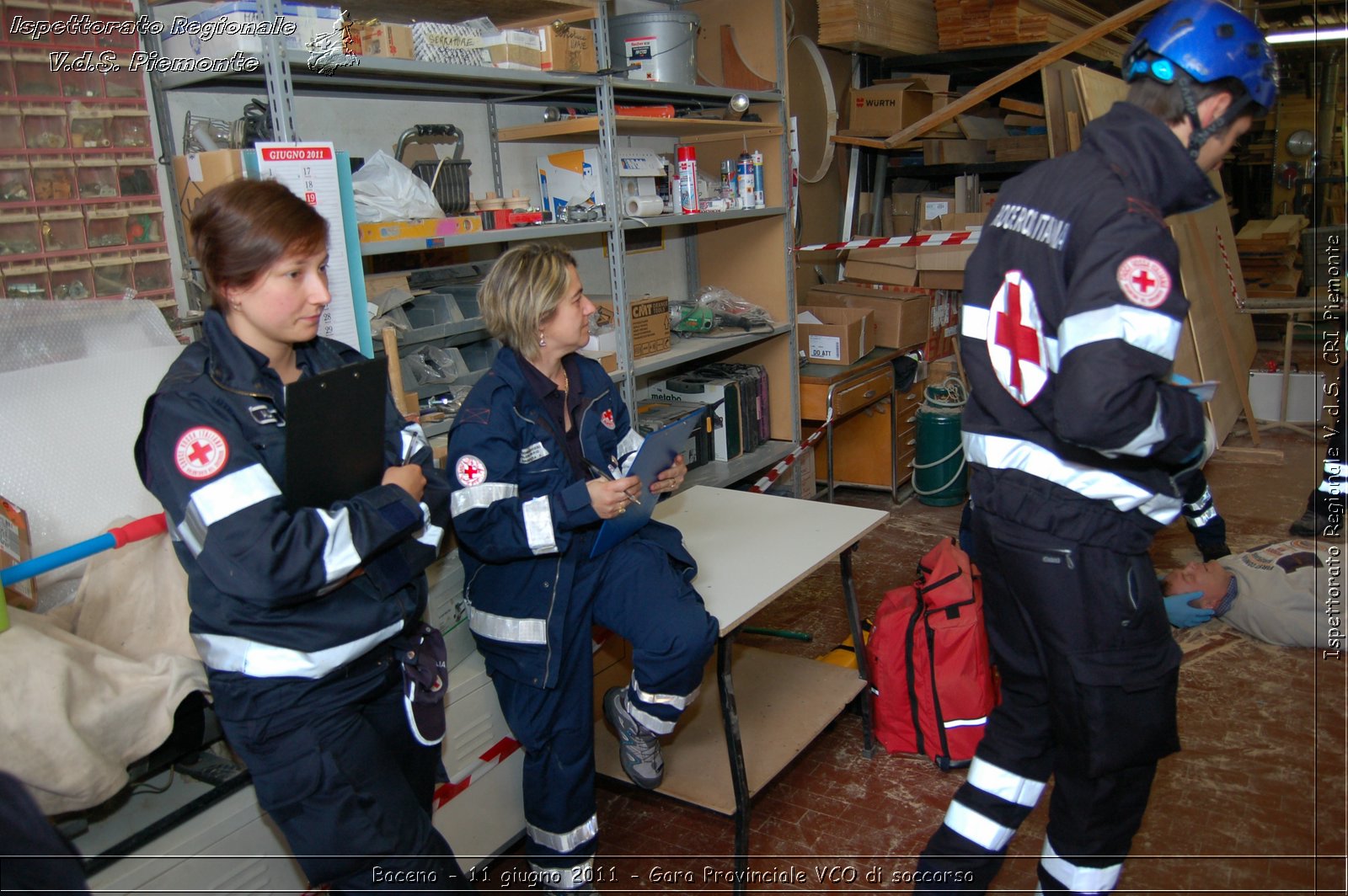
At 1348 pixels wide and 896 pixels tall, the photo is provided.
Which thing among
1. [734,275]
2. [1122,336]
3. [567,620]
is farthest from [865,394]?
[1122,336]

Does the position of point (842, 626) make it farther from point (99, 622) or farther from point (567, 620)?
point (99, 622)

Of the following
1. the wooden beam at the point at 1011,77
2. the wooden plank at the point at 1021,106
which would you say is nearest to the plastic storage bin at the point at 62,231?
the wooden beam at the point at 1011,77

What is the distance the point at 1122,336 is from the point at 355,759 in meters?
1.45

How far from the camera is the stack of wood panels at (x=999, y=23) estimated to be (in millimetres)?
5852

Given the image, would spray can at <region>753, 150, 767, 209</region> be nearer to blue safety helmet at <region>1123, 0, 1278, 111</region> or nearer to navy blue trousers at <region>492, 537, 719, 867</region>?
navy blue trousers at <region>492, 537, 719, 867</region>

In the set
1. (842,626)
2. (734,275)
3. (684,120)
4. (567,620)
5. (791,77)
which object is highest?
(791,77)

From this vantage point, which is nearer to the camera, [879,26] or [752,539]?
[752,539]

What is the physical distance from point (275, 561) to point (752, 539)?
1571mm

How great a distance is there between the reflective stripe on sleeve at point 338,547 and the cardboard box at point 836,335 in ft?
12.0

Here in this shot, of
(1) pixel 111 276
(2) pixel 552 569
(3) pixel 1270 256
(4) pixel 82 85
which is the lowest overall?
(2) pixel 552 569

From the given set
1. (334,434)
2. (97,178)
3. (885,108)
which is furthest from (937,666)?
(885,108)

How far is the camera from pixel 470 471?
2.23 m

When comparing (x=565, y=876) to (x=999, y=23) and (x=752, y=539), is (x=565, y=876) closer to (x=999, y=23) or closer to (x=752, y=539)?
(x=752, y=539)

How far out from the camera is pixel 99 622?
6.23 ft
